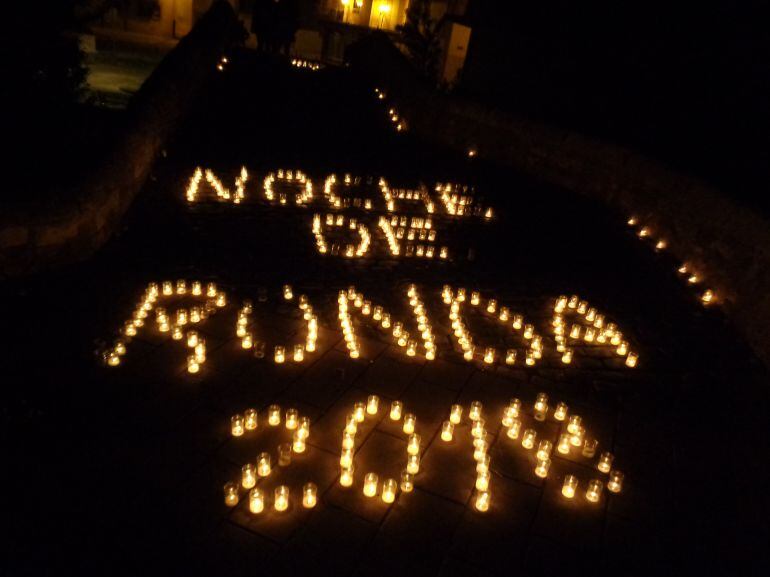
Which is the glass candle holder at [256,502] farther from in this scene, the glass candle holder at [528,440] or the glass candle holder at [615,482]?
the glass candle holder at [615,482]

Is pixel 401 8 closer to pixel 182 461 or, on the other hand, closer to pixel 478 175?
pixel 478 175

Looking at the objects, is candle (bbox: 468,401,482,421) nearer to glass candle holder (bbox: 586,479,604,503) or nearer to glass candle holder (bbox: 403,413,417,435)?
glass candle holder (bbox: 403,413,417,435)

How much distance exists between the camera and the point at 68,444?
4227mm

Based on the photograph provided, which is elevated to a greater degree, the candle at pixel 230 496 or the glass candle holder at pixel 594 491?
the glass candle holder at pixel 594 491

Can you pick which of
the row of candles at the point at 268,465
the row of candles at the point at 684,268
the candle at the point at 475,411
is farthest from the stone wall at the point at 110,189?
the row of candles at the point at 684,268

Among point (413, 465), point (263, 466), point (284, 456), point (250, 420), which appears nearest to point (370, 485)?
point (413, 465)

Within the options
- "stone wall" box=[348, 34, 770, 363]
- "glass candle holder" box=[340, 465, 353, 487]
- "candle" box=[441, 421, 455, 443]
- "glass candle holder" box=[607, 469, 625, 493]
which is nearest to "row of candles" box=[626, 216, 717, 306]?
"stone wall" box=[348, 34, 770, 363]

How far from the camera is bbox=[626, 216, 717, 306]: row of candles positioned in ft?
25.8

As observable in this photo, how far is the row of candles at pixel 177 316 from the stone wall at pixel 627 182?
6192 millimetres

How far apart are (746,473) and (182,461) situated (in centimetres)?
457

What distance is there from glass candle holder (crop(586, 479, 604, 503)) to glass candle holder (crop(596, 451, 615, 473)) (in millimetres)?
284

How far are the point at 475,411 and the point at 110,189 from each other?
5287mm

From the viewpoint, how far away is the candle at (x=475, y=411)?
5.08 metres

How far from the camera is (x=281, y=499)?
13.1ft
